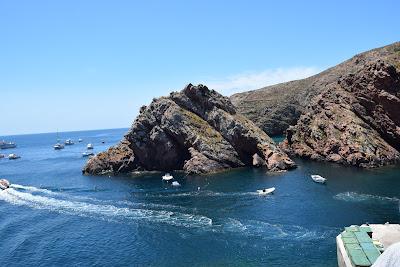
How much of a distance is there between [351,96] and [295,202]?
7317 centimetres

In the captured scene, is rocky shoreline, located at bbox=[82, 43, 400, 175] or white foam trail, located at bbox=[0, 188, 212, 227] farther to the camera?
rocky shoreline, located at bbox=[82, 43, 400, 175]

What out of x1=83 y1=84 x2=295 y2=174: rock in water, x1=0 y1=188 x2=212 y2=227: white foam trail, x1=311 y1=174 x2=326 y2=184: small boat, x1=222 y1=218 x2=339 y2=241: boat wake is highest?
x1=83 y1=84 x2=295 y2=174: rock in water

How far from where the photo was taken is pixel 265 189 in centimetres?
10025

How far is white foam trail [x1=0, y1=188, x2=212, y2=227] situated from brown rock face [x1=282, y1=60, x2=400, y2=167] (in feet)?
222

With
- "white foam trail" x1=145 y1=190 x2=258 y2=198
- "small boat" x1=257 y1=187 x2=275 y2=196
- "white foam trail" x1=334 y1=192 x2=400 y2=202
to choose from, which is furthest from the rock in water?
"white foam trail" x1=334 y1=192 x2=400 y2=202

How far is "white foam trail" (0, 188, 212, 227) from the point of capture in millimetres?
79938

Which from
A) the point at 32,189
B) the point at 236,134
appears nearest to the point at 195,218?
the point at 236,134

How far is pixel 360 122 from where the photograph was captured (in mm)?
139375

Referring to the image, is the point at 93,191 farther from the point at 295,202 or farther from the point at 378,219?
the point at 378,219

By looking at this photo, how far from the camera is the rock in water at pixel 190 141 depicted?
435 ft

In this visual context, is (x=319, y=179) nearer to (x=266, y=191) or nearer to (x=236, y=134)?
(x=266, y=191)

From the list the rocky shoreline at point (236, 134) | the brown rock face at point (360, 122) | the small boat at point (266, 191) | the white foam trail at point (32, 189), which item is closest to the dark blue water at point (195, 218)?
the white foam trail at point (32, 189)

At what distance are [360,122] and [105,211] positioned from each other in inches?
3566

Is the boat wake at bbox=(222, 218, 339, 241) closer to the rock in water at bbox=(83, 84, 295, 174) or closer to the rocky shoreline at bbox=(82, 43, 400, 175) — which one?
the rocky shoreline at bbox=(82, 43, 400, 175)
